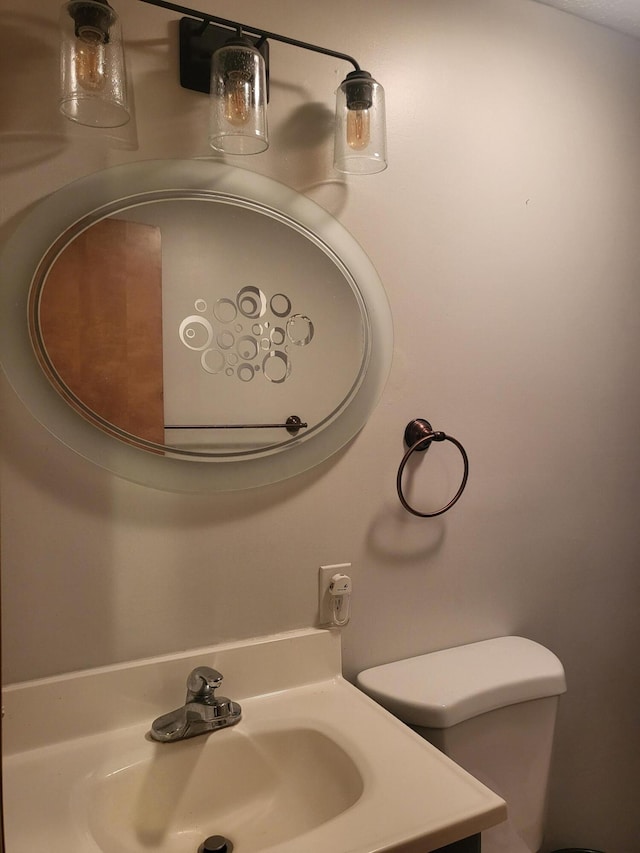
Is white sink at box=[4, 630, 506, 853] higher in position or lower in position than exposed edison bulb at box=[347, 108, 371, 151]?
lower

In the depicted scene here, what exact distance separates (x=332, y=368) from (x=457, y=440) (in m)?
0.37

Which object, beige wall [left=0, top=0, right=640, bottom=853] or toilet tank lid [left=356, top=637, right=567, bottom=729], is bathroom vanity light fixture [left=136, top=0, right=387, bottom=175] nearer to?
beige wall [left=0, top=0, right=640, bottom=853]

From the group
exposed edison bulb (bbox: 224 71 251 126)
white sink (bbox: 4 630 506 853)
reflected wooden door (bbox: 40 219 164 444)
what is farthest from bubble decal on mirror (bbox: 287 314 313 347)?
white sink (bbox: 4 630 506 853)

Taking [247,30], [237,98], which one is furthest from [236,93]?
[247,30]

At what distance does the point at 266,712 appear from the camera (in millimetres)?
1200

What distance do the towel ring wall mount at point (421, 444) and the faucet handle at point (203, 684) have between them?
53 centimetres

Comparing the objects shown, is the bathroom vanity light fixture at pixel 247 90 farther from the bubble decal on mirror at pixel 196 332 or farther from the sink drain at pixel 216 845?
the sink drain at pixel 216 845

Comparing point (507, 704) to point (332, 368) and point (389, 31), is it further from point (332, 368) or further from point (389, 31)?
point (389, 31)

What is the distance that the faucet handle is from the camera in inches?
43.7

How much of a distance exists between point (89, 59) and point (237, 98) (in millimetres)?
239

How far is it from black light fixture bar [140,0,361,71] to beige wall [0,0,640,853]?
5 cm

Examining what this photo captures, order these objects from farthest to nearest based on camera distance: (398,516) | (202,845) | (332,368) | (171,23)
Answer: (398,516), (332,368), (171,23), (202,845)

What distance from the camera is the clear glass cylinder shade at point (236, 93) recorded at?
3.57ft

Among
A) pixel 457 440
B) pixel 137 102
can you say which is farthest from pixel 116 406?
pixel 457 440
